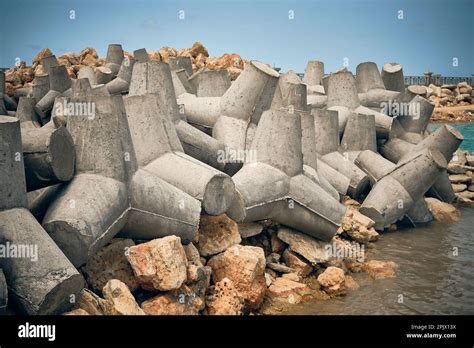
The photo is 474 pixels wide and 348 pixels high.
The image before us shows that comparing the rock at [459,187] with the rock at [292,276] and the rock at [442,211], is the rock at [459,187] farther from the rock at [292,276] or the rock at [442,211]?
the rock at [292,276]

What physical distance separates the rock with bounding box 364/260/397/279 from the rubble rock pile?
1 centimetres

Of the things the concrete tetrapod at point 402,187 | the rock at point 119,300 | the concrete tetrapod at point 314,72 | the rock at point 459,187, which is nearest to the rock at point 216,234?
the rock at point 119,300

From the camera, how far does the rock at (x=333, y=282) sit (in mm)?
5280

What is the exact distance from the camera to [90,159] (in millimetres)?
4406

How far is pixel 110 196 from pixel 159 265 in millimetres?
718

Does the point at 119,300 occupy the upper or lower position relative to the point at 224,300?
upper

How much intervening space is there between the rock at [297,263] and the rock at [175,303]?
5.56 ft

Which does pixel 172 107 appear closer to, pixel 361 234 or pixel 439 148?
pixel 361 234

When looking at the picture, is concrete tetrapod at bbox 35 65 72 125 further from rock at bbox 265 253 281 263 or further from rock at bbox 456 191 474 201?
rock at bbox 456 191 474 201

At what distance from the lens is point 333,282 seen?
5.32 metres

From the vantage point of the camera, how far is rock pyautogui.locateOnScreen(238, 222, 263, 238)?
5.75 meters

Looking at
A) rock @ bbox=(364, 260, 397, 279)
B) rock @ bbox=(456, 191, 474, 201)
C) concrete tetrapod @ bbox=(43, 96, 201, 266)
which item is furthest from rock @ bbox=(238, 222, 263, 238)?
rock @ bbox=(456, 191, 474, 201)

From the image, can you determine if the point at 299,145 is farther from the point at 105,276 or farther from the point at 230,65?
the point at 230,65

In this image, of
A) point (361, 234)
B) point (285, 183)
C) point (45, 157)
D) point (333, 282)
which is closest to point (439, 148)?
point (361, 234)
